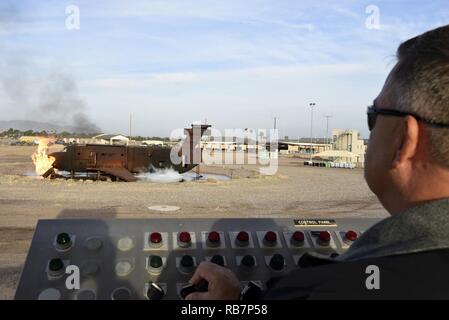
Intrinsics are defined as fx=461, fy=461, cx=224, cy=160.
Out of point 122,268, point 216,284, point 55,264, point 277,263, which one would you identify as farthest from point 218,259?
point 55,264

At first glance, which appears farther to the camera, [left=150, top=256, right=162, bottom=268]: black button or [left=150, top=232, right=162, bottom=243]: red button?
[left=150, top=232, right=162, bottom=243]: red button

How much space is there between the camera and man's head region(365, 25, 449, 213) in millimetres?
1582

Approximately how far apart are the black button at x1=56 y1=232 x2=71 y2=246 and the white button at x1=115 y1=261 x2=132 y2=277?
34 centimetres

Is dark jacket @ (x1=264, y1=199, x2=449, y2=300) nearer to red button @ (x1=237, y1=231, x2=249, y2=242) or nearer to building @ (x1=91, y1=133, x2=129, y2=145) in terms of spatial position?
red button @ (x1=237, y1=231, x2=249, y2=242)

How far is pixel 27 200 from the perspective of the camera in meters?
19.3

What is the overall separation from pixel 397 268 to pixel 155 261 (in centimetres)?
155

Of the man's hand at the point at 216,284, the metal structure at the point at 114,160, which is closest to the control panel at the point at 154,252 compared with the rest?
the man's hand at the point at 216,284

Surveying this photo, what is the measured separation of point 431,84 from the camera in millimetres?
1579

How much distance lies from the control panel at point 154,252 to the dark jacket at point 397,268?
3.79 ft

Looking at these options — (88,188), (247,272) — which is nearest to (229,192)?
(88,188)

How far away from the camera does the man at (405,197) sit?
140 cm

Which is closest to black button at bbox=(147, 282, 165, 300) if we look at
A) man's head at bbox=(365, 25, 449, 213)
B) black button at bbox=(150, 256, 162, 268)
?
black button at bbox=(150, 256, 162, 268)

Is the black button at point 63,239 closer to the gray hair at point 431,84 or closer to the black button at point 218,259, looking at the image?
the black button at point 218,259
